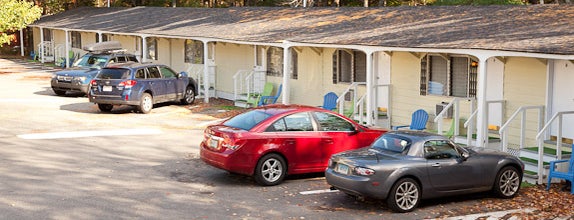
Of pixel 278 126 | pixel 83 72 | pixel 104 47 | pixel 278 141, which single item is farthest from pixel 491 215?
pixel 104 47

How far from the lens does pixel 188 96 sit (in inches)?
1037

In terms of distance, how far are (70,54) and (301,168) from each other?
34266mm

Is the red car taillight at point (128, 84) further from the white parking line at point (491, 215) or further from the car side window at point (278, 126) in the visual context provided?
the white parking line at point (491, 215)

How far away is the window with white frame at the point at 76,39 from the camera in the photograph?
4553 cm

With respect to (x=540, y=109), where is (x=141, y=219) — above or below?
below

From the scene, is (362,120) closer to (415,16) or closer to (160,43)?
(415,16)

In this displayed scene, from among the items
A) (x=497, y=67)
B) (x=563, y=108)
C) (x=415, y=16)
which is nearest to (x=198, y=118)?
(x=415, y=16)

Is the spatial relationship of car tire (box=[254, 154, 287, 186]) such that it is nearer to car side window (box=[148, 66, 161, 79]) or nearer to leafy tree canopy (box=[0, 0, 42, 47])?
car side window (box=[148, 66, 161, 79])

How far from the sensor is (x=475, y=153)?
1223cm

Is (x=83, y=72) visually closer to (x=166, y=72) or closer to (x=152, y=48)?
(x=166, y=72)

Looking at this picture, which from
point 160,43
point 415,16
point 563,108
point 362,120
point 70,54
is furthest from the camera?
point 70,54

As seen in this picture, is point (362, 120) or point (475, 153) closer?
point (475, 153)

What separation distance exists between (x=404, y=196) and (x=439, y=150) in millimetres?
1052

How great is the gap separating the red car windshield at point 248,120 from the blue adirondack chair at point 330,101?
25.4 feet
